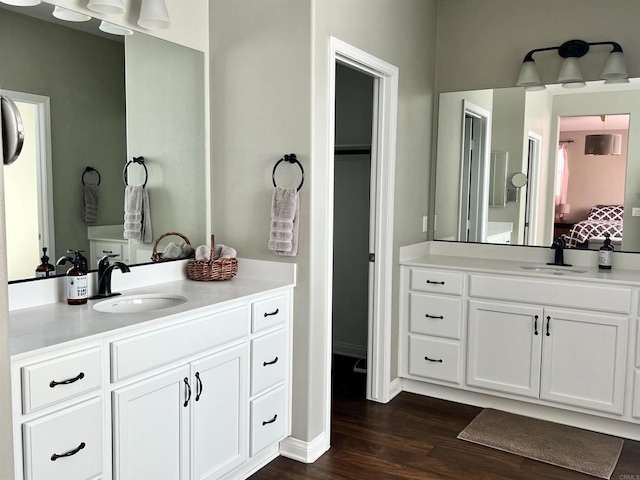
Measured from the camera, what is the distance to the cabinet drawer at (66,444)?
1699mm

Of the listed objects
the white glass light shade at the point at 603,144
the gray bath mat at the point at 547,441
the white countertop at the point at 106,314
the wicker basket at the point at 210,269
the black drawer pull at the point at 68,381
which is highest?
the white glass light shade at the point at 603,144

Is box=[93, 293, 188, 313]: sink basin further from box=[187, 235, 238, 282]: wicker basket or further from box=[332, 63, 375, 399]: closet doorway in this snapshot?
box=[332, 63, 375, 399]: closet doorway

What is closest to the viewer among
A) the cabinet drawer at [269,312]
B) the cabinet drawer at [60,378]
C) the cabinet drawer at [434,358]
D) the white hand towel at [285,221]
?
the cabinet drawer at [60,378]

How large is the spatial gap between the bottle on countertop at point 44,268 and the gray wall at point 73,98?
0.04m

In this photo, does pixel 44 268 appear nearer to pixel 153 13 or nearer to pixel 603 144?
pixel 153 13

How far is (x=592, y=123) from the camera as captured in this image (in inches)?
143

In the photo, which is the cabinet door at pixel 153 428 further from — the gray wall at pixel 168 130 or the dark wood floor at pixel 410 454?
the gray wall at pixel 168 130

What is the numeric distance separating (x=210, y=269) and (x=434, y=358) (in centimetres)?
164

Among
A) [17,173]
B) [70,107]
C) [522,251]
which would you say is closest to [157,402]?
[17,173]

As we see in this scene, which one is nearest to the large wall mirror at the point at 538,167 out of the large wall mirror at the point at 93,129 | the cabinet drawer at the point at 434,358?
the cabinet drawer at the point at 434,358

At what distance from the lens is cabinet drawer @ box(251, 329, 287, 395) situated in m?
2.63

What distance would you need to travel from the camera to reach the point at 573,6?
3.57 metres

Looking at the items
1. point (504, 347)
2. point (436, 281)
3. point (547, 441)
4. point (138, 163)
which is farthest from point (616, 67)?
point (138, 163)

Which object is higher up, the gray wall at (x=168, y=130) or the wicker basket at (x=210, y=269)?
the gray wall at (x=168, y=130)
